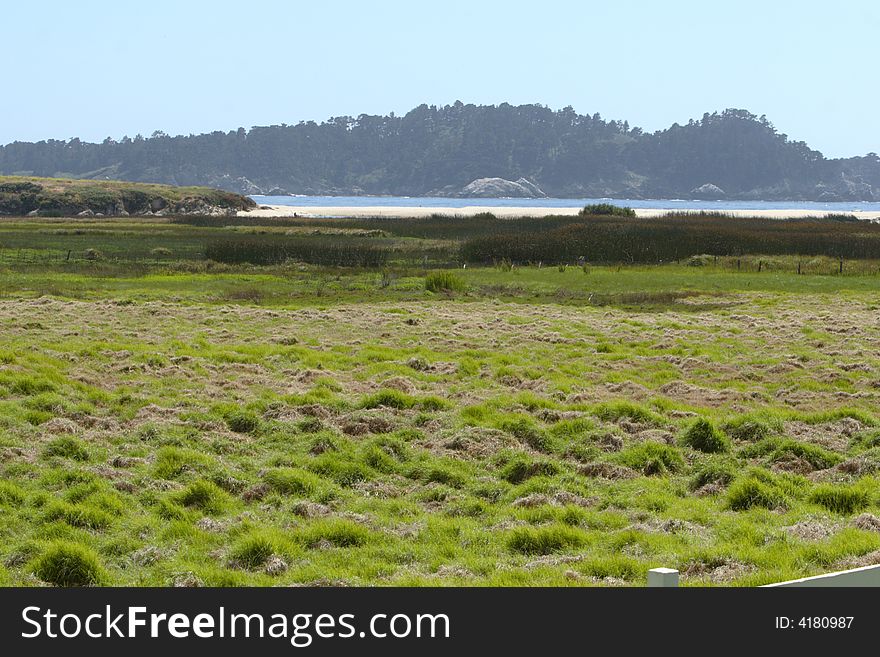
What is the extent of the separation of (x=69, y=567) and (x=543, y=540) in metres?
5.20

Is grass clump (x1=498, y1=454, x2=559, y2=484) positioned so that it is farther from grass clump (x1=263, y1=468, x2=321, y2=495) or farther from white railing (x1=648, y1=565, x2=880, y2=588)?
white railing (x1=648, y1=565, x2=880, y2=588)

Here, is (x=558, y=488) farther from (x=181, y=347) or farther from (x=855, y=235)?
(x=855, y=235)

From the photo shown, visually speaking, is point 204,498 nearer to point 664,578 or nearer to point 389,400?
point 389,400

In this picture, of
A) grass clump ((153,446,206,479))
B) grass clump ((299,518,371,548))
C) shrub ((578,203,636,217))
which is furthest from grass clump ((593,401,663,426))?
shrub ((578,203,636,217))

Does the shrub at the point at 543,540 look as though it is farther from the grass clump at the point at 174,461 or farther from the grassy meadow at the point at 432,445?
the grass clump at the point at 174,461

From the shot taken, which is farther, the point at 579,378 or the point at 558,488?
the point at 579,378

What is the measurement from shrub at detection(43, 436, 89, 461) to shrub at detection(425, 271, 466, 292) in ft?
101

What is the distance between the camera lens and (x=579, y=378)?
21953 mm

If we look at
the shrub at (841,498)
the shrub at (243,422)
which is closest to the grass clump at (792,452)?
the shrub at (841,498)

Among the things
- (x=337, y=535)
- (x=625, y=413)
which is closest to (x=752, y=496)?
(x=625, y=413)

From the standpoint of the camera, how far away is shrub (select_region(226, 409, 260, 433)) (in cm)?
1653

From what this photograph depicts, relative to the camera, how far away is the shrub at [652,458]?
47.6 ft

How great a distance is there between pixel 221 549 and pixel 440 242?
6714 cm
